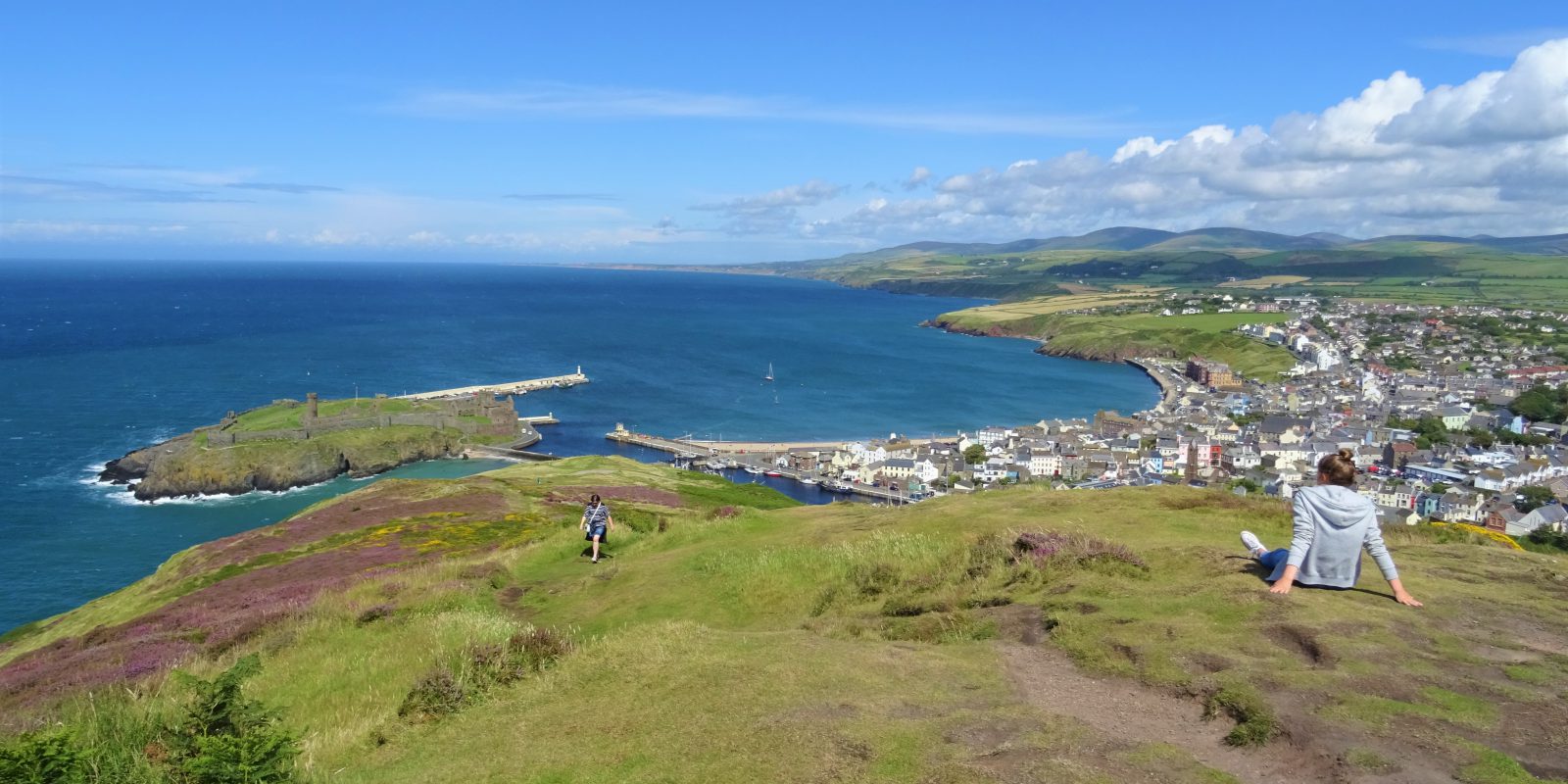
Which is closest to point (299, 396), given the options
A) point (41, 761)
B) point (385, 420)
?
Answer: point (385, 420)

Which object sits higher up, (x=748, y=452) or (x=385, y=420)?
(x=385, y=420)

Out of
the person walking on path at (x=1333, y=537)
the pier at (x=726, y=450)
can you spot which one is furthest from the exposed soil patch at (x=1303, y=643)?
the pier at (x=726, y=450)

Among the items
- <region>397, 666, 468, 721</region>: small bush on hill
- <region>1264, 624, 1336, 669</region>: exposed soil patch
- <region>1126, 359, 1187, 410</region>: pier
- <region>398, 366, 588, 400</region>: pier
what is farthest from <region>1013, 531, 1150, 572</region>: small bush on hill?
<region>1126, 359, 1187, 410</region>: pier

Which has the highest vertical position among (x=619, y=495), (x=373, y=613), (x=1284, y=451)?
(x=373, y=613)

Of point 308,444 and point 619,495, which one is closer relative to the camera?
point 619,495

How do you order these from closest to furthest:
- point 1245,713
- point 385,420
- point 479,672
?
point 1245,713 → point 479,672 → point 385,420

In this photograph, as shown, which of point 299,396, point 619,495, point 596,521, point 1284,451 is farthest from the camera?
point 299,396

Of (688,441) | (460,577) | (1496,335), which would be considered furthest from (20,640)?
(1496,335)

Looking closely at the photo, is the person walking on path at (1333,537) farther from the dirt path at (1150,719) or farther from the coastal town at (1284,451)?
the coastal town at (1284,451)

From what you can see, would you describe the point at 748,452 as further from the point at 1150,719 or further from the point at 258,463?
the point at 1150,719
